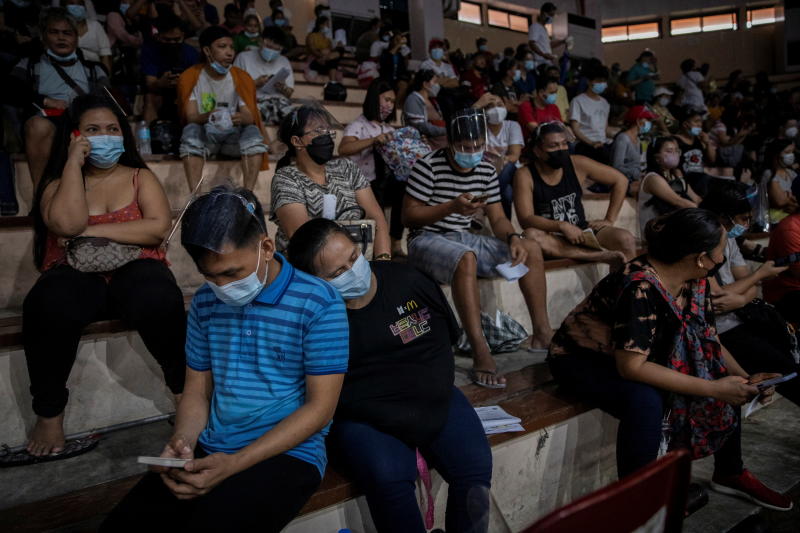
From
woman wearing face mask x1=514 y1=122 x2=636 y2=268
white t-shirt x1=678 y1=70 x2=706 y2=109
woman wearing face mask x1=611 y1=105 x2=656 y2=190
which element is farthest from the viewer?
white t-shirt x1=678 y1=70 x2=706 y2=109

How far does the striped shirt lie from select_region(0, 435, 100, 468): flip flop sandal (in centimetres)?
192

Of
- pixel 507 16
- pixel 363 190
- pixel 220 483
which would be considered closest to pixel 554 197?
pixel 363 190

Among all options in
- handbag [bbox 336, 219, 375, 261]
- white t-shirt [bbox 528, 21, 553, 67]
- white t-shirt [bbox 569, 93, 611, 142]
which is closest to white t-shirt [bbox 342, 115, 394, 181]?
handbag [bbox 336, 219, 375, 261]

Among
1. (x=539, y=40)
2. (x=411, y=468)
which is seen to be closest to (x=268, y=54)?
(x=411, y=468)

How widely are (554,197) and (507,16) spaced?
12.6m

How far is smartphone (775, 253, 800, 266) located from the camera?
11.0 ft

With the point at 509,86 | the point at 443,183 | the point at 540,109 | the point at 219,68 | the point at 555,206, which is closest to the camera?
the point at 443,183

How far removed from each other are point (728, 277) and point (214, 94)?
342 cm

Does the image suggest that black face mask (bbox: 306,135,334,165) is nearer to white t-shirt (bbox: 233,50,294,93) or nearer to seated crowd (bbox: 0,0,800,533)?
seated crowd (bbox: 0,0,800,533)

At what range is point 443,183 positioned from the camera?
3291 mm

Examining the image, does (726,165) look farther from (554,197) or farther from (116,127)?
(116,127)

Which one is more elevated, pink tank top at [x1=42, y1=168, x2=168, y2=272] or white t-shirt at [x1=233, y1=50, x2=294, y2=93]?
white t-shirt at [x1=233, y1=50, x2=294, y2=93]

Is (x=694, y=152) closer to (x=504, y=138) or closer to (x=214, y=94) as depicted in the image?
(x=504, y=138)

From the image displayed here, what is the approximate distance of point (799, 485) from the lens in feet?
8.49
